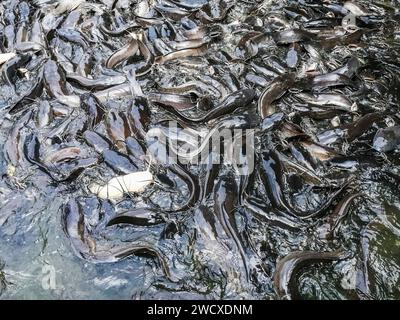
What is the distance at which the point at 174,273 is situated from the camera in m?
2.93

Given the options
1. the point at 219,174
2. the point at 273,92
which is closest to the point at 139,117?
the point at 219,174

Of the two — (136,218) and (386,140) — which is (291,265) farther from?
(386,140)

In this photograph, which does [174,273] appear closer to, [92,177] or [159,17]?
[92,177]

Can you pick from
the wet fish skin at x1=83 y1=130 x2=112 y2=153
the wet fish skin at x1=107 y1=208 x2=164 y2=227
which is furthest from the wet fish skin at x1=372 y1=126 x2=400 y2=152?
the wet fish skin at x1=83 y1=130 x2=112 y2=153

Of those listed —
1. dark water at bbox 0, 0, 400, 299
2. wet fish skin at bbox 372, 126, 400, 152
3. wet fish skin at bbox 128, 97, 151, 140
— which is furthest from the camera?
wet fish skin at bbox 128, 97, 151, 140

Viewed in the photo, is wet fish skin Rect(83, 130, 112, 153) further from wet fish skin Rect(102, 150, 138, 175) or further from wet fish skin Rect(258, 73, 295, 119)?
wet fish skin Rect(258, 73, 295, 119)

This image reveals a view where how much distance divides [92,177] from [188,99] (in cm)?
112

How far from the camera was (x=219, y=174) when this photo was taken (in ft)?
11.0

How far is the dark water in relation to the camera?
291 centimetres

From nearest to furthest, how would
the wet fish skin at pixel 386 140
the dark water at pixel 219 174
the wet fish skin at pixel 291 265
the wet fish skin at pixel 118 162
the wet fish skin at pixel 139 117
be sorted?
the wet fish skin at pixel 291 265 → the dark water at pixel 219 174 → the wet fish skin at pixel 118 162 → the wet fish skin at pixel 386 140 → the wet fish skin at pixel 139 117

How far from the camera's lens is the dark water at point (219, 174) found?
2.91 m

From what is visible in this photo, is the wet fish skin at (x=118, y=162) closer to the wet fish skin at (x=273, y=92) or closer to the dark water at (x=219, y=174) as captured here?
the dark water at (x=219, y=174)

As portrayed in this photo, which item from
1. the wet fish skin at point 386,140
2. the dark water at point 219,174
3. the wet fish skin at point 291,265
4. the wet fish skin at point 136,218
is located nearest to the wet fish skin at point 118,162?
the dark water at point 219,174

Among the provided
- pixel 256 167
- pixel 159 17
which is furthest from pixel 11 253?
pixel 159 17
